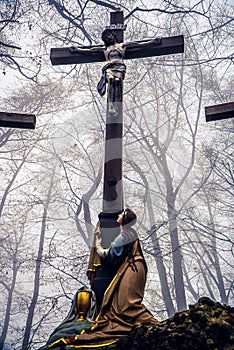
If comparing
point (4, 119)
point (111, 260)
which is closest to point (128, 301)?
point (111, 260)

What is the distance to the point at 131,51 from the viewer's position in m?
6.82

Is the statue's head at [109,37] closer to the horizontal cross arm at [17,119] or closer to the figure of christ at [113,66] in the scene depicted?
the figure of christ at [113,66]

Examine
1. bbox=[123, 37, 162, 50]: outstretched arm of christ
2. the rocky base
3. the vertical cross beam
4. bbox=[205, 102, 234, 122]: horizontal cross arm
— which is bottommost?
the rocky base

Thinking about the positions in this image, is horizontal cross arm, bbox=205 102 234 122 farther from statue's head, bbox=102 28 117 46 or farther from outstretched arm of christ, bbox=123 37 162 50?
statue's head, bbox=102 28 117 46

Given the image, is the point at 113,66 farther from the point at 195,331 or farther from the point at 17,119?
the point at 195,331

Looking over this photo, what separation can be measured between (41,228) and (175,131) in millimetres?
5066

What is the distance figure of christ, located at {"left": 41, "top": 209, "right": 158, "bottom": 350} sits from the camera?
14.2ft

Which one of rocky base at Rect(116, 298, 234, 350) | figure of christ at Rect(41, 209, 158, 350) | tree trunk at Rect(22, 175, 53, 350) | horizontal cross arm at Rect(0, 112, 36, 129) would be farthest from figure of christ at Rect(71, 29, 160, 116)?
tree trunk at Rect(22, 175, 53, 350)

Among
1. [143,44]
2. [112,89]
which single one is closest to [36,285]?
[112,89]

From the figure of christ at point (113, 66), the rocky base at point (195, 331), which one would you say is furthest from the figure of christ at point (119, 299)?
the figure of christ at point (113, 66)

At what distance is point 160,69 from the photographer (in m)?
14.0

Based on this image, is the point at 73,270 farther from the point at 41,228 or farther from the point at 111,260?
the point at 111,260

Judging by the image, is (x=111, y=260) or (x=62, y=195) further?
(x=62, y=195)

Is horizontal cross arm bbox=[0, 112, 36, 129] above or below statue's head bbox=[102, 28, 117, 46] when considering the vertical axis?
below
